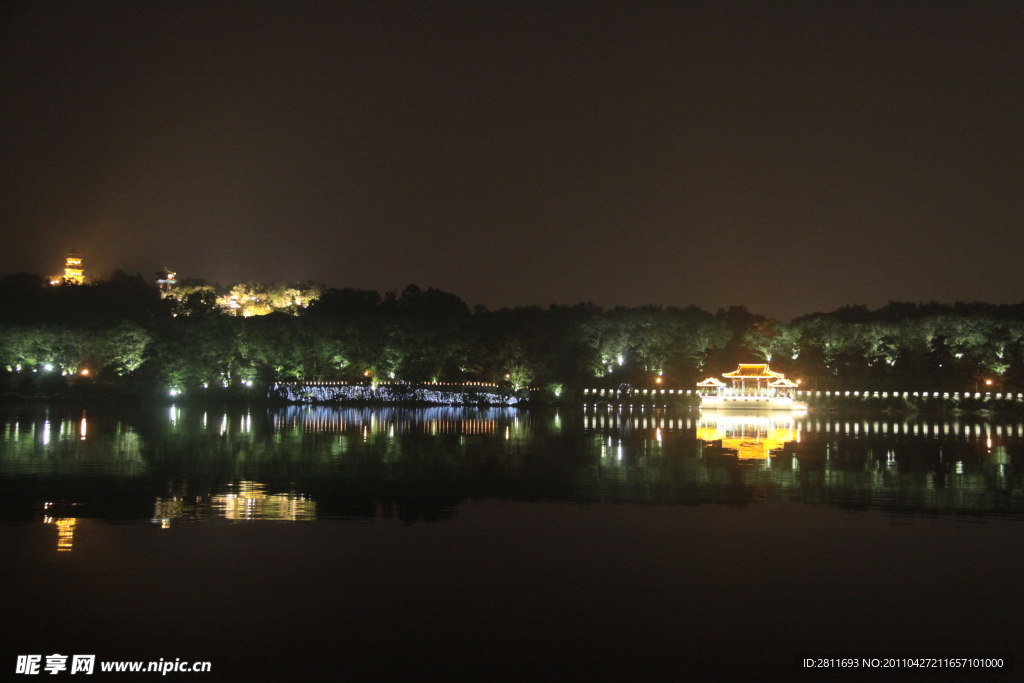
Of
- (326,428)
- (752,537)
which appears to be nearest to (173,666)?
(752,537)

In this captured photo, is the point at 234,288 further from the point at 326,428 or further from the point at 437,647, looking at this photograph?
the point at 437,647

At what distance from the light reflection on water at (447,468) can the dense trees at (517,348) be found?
21747mm

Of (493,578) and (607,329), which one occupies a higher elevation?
(607,329)

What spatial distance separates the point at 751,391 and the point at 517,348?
51.2 ft

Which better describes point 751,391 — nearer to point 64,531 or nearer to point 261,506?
point 261,506

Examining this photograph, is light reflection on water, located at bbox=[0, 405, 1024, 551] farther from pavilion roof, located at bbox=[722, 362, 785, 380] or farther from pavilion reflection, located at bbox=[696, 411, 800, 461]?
pavilion roof, located at bbox=[722, 362, 785, 380]

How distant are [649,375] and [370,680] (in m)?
53.3

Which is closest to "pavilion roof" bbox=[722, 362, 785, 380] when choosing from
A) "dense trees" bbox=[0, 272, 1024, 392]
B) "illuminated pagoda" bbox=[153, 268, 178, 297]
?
"dense trees" bbox=[0, 272, 1024, 392]

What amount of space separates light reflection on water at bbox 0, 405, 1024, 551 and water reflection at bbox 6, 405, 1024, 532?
5cm

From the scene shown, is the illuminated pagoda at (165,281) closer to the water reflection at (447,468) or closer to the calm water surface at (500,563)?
the water reflection at (447,468)

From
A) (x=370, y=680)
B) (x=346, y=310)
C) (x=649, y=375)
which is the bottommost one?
(x=370, y=680)

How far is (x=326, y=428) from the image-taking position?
31.4 metres

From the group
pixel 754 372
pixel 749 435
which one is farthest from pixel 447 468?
pixel 754 372

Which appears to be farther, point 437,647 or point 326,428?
point 326,428
